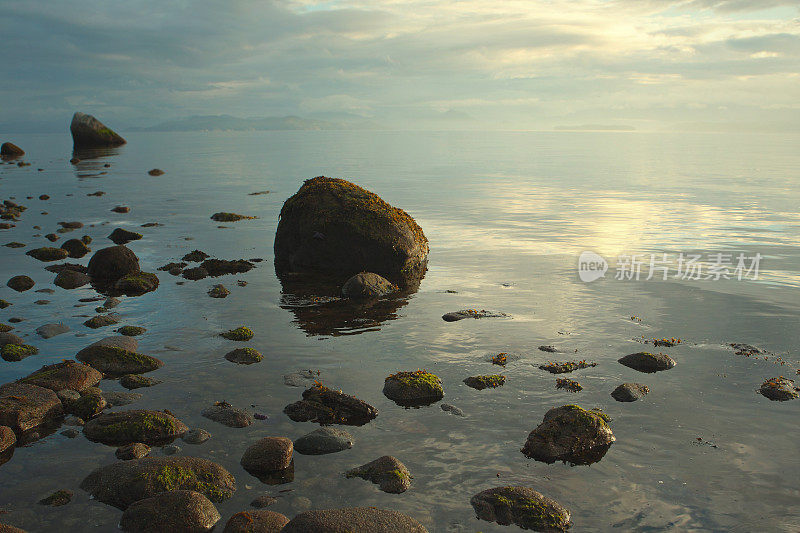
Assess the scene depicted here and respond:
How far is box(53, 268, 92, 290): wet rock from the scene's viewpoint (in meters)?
23.3

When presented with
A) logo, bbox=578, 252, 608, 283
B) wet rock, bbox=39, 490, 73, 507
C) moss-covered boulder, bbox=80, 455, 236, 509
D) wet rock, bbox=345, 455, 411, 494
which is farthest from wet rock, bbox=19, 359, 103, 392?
logo, bbox=578, 252, 608, 283

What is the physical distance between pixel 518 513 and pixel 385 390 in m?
5.09

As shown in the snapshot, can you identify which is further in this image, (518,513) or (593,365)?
(593,365)

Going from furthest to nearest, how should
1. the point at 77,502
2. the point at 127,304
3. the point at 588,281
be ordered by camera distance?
the point at 588,281
the point at 127,304
the point at 77,502

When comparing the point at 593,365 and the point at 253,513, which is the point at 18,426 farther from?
the point at 593,365

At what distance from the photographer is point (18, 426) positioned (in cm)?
1220

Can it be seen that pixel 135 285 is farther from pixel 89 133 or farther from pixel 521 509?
pixel 89 133

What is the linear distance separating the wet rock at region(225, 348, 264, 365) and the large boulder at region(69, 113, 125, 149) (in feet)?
389

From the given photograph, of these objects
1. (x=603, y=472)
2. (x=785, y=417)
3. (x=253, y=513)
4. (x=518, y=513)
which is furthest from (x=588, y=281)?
(x=253, y=513)

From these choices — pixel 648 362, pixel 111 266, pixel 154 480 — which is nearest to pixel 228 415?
pixel 154 480

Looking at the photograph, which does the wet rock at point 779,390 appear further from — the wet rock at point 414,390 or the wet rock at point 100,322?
the wet rock at point 100,322

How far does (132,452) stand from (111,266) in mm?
15227

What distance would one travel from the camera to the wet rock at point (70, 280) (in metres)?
23.3

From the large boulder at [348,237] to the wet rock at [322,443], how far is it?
39.9 feet
